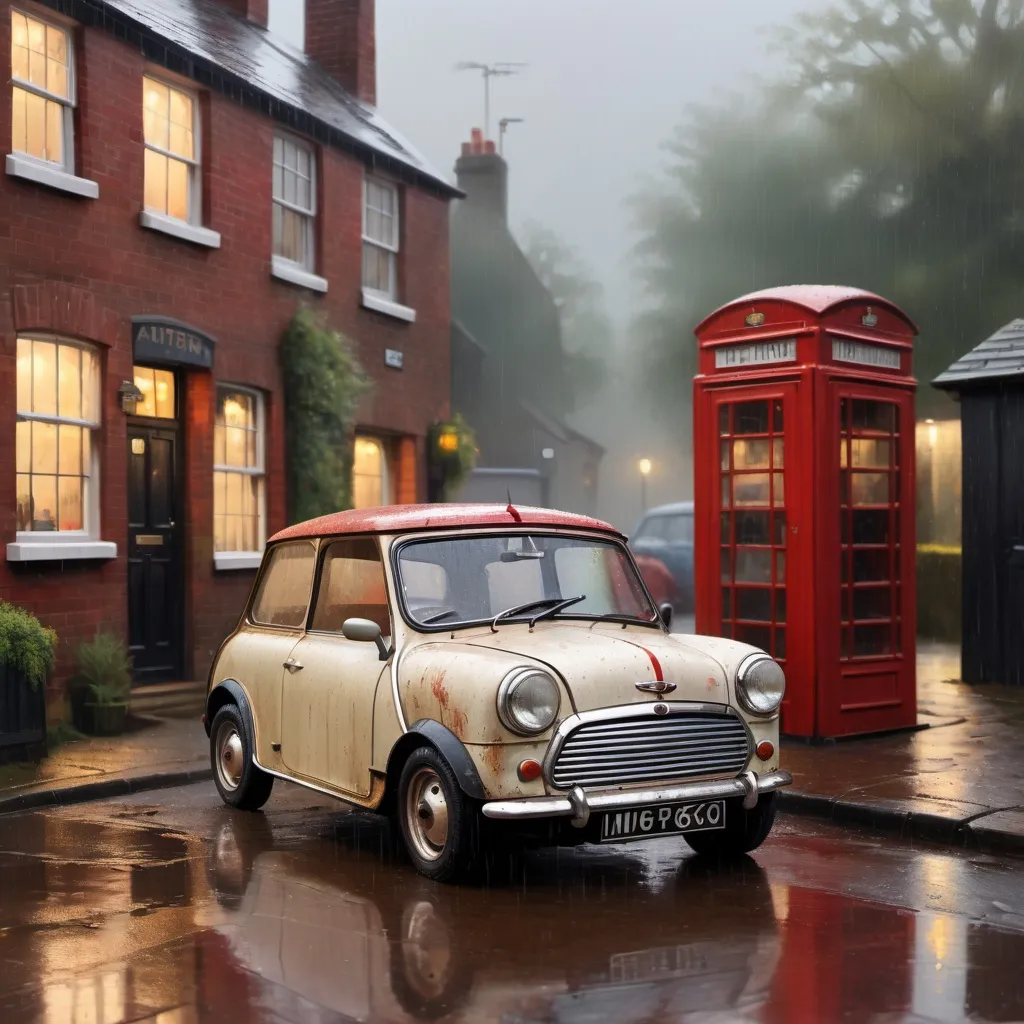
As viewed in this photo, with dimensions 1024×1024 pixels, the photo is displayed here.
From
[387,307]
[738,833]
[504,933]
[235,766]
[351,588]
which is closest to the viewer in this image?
[504,933]

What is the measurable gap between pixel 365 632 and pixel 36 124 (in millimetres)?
7363

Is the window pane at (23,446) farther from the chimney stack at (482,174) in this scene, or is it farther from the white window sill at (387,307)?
the chimney stack at (482,174)

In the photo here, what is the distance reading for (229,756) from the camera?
8.54 metres

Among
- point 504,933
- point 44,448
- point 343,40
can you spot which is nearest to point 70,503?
point 44,448

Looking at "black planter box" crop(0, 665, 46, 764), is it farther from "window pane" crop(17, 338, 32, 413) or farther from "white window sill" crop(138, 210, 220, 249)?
"white window sill" crop(138, 210, 220, 249)

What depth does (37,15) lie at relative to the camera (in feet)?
40.4

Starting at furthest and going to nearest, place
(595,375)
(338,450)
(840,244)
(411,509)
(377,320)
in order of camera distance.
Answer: (595,375), (840,244), (377,320), (338,450), (411,509)

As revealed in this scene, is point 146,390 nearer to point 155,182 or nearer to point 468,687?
point 155,182

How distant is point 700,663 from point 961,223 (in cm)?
2432

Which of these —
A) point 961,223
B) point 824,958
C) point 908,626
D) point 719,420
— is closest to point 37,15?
point 719,420

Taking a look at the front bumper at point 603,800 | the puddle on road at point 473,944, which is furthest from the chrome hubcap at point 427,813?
the front bumper at point 603,800

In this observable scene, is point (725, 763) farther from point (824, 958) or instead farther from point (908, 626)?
point (908, 626)

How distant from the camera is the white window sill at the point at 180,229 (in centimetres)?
1340

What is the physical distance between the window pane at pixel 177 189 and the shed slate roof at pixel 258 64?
34.2 inches
